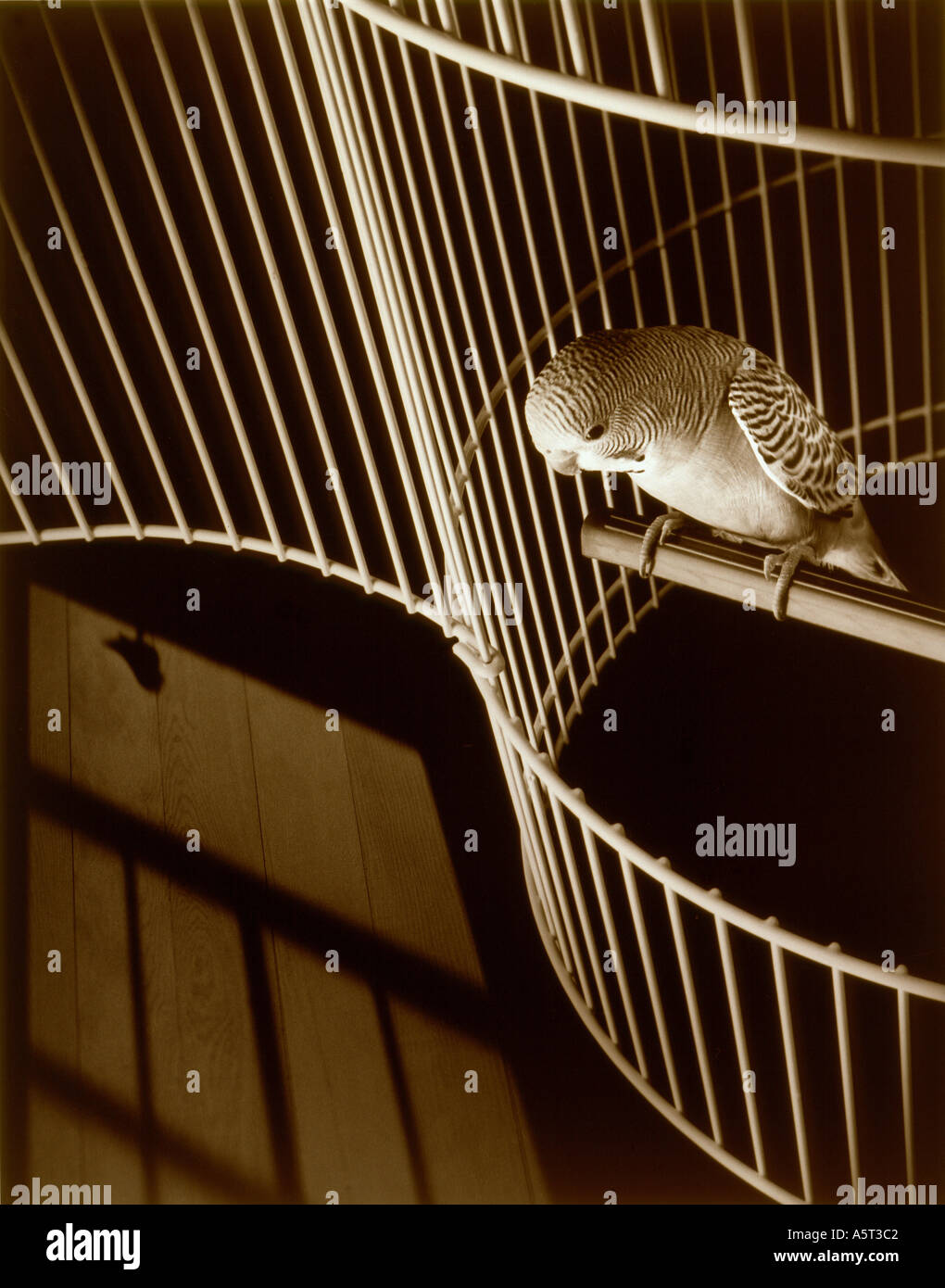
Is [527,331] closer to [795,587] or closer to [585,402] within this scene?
[585,402]

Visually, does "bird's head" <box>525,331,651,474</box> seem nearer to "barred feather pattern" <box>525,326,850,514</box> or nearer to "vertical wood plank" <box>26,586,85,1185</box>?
"barred feather pattern" <box>525,326,850,514</box>

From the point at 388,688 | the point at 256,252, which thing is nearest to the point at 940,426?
the point at 388,688

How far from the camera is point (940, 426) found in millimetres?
1532

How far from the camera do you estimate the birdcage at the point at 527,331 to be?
0.80m

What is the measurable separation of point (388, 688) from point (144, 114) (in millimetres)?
1039

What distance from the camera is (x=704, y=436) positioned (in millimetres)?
992

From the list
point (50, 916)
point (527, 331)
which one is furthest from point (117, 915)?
point (527, 331)

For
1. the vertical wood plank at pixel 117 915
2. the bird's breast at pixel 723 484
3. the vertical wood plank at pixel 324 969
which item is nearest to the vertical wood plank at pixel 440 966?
the vertical wood plank at pixel 324 969

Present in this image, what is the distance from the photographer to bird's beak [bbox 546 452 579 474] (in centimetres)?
91

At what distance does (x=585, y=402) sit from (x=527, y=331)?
2.90ft

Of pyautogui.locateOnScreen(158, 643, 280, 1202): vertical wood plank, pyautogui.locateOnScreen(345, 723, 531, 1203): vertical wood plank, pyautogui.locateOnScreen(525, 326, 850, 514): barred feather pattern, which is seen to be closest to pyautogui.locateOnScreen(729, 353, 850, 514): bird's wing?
pyautogui.locateOnScreen(525, 326, 850, 514): barred feather pattern

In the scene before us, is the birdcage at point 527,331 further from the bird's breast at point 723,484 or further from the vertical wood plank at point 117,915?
the vertical wood plank at point 117,915

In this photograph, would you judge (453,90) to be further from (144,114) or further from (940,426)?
(940,426)

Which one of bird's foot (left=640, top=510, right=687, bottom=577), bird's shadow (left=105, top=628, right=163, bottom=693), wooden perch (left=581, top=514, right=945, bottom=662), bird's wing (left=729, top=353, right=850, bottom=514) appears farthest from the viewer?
bird's shadow (left=105, top=628, right=163, bottom=693)
